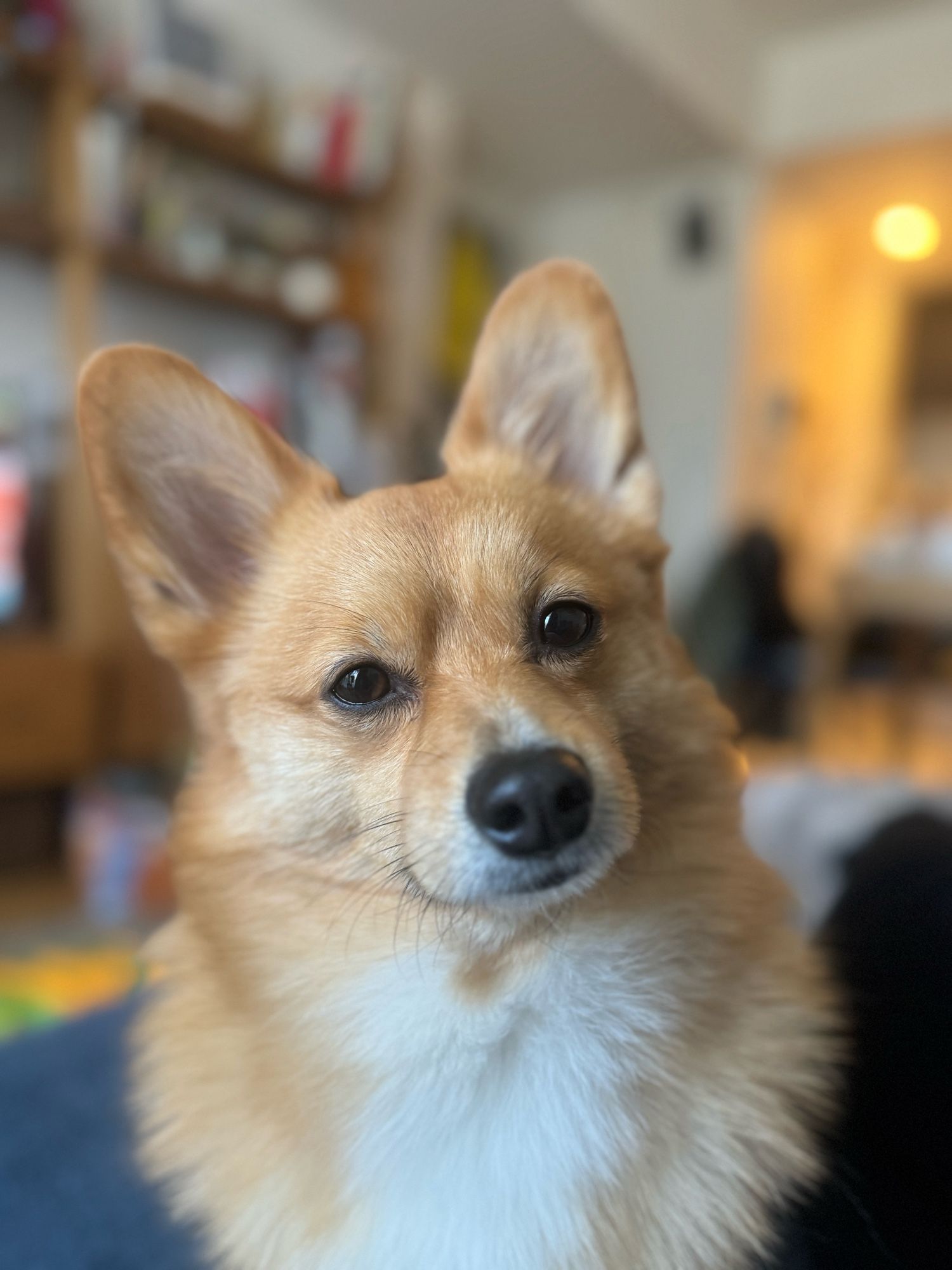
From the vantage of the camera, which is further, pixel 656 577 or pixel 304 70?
pixel 304 70

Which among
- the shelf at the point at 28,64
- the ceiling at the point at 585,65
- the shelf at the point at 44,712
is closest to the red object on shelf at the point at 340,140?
the ceiling at the point at 585,65

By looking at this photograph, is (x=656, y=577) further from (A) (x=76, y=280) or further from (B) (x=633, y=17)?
(B) (x=633, y=17)

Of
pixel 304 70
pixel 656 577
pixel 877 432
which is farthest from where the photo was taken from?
pixel 877 432

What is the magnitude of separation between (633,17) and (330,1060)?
3.97 meters

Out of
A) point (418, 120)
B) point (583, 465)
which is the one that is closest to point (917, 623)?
point (418, 120)

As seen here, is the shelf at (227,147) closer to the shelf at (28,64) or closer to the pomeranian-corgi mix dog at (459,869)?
the shelf at (28,64)

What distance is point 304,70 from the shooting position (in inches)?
138

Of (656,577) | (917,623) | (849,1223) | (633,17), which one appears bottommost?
(917,623)

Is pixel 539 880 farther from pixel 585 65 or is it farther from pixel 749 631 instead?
pixel 585 65

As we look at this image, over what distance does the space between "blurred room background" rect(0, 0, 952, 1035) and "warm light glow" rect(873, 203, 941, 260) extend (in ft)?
0.08

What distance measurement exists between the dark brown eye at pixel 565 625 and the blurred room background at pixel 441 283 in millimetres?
277

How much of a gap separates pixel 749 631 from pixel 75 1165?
2800 millimetres

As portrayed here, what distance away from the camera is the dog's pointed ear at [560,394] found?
2.72 feet

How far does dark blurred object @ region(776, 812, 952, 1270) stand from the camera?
1.90 ft
